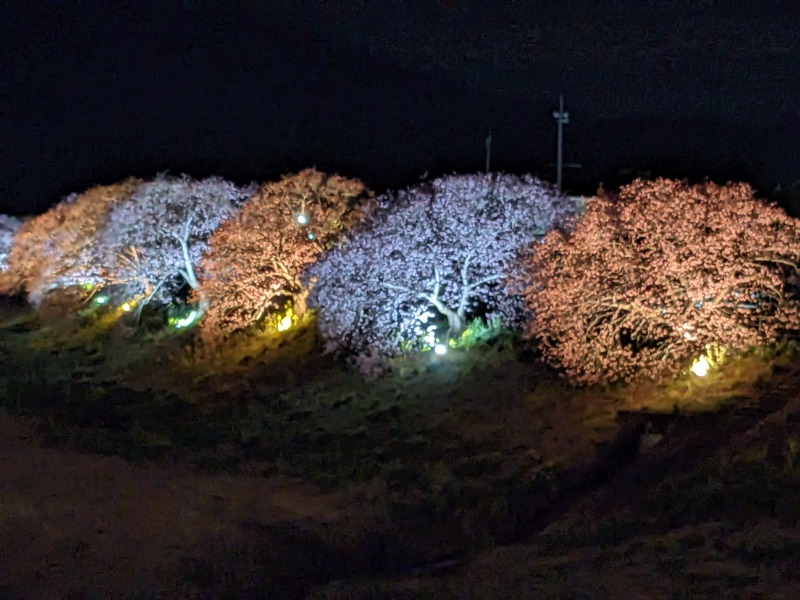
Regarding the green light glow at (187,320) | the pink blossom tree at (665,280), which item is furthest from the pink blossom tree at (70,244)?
the pink blossom tree at (665,280)

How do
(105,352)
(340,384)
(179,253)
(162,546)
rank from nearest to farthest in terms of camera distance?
1. (162,546)
2. (340,384)
3. (105,352)
4. (179,253)

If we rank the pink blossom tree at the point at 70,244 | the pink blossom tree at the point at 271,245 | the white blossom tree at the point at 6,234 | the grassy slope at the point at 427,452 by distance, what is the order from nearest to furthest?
the grassy slope at the point at 427,452 < the pink blossom tree at the point at 271,245 < the pink blossom tree at the point at 70,244 < the white blossom tree at the point at 6,234

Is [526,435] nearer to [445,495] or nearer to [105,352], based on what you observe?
[445,495]

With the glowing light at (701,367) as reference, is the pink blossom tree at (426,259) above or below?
above

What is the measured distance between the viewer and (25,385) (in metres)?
15.8

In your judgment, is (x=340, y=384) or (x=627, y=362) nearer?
(x=627, y=362)

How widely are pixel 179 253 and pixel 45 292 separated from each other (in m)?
4.13

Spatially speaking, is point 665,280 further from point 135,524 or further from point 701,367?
point 135,524

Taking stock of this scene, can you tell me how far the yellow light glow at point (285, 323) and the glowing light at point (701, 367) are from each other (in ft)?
25.3

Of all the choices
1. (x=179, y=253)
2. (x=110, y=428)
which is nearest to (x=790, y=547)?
(x=110, y=428)

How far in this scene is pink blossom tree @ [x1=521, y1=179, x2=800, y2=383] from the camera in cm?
1143

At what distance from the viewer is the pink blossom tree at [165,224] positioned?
61.0 feet

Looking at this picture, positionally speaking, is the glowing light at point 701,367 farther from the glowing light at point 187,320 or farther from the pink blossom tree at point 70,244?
the pink blossom tree at point 70,244

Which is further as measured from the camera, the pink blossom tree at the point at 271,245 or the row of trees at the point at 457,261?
the pink blossom tree at the point at 271,245
